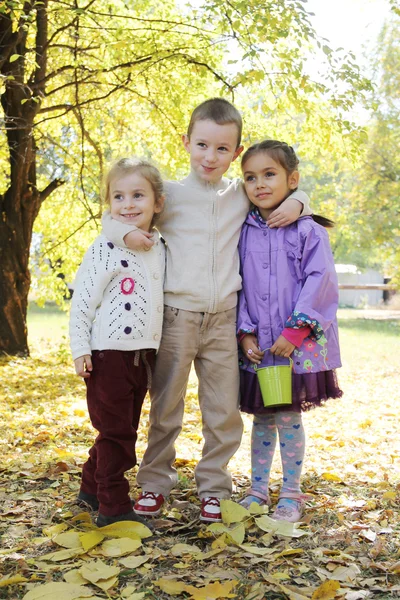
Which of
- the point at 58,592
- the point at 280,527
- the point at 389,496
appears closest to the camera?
the point at 58,592

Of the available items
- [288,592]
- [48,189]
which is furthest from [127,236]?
→ [48,189]

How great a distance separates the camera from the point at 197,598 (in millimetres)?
2139

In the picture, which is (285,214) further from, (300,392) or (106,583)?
(106,583)

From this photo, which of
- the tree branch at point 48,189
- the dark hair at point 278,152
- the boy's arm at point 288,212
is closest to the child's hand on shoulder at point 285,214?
the boy's arm at point 288,212

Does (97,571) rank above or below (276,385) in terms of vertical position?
below

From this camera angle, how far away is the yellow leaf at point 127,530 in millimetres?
2654

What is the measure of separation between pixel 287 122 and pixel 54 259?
3.44 metres

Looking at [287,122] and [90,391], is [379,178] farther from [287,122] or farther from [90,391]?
[90,391]

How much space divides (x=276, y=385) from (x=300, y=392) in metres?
0.15

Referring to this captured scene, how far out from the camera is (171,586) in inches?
87.7

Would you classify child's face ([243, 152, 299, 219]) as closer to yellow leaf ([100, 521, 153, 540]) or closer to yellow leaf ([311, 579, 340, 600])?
yellow leaf ([100, 521, 153, 540])

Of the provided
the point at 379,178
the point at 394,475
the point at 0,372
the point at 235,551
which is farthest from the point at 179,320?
the point at 379,178

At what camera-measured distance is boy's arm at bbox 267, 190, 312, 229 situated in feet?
9.53

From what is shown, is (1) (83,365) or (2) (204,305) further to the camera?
(2) (204,305)
